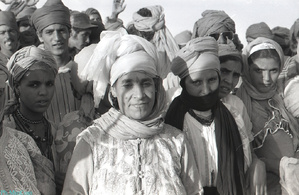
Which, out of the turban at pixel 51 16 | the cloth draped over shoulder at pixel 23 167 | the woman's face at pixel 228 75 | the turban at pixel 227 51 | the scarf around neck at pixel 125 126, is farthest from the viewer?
the turban at pixel 51 16

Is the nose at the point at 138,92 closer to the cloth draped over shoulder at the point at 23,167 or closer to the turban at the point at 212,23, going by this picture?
the cloth draped over shoulder at the point at 23,167

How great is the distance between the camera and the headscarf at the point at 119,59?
172 inches

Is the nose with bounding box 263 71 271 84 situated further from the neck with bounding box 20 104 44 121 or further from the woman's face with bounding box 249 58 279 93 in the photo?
the neck with bounding box 20 104 44 121

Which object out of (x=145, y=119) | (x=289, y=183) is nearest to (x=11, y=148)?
(x=145, y=119)

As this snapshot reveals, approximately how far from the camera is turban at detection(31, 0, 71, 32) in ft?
20.4

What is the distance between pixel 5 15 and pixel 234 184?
350 cm

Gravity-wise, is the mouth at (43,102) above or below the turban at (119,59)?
below

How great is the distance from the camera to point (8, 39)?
270 inches

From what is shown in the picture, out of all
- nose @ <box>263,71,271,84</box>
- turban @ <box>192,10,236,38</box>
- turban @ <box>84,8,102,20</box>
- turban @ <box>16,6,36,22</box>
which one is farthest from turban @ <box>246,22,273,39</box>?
turban @ <box>16,6,36,22</box>

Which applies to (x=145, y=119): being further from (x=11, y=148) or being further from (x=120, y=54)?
(x=11, y=148)

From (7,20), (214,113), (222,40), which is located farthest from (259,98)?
(7,20)

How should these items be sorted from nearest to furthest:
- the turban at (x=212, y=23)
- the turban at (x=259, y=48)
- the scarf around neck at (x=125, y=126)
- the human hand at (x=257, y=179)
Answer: the scarf around neck at (x=125, y=126) < the human hand at (x=257, y=179) < the turban at (x=259, y=48) < the turban at (x=212, y=23)

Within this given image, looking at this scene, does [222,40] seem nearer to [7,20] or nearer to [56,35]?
[56,35]

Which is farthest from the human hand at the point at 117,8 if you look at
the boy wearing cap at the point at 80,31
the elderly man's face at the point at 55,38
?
the elderly man's face at the point at 55,38
